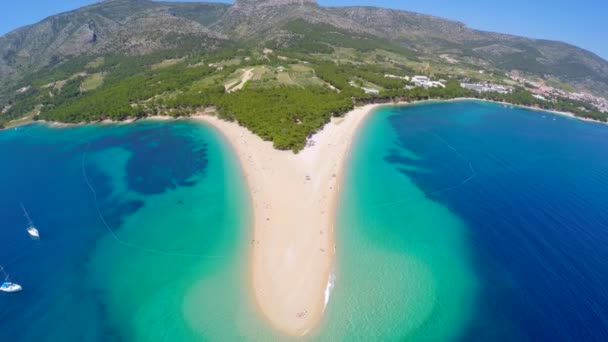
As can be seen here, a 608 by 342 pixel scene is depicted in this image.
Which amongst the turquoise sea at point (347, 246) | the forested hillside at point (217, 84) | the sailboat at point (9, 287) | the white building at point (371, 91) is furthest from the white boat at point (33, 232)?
the white building at point (371, 91)

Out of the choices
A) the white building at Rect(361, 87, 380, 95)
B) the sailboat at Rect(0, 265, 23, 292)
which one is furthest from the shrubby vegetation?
the sailboat at Rect(0, 265, 23, 292)

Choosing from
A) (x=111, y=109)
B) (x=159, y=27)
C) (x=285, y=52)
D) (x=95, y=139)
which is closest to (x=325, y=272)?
(x=95, y=139)

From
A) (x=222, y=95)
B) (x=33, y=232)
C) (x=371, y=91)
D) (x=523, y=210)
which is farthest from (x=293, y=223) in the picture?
(x=371, y=91)

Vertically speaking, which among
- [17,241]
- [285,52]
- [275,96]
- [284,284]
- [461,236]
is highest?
[285,52]

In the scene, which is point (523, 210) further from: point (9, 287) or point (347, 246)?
point (9, 287)

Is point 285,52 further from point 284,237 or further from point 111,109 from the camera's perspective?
point 284,237
